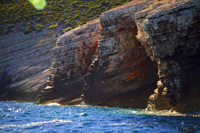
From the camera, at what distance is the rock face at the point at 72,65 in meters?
42.5

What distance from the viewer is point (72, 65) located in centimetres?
4338

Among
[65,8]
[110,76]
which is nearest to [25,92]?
[110,76]

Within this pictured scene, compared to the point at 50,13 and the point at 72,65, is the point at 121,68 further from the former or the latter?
the point at 50,13

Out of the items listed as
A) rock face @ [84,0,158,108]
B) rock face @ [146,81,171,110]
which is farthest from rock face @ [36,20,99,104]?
rock face @ [146,81,171,110]

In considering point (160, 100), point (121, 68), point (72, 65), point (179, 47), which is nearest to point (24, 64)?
point (72, 65)

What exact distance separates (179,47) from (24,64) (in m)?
40.4

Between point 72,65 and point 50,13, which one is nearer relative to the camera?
point 72,65

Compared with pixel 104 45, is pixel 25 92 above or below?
below

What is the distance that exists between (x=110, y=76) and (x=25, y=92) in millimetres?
23596

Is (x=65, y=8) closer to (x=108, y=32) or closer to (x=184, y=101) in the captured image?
(x=108, y=32)

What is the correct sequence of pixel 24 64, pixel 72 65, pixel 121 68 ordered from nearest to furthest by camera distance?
pixel 121 68 < pixel 72 65 < pixel 24 64

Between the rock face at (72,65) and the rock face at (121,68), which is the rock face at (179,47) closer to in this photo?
the rock face at (121,68)

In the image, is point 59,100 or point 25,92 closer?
point 59,100

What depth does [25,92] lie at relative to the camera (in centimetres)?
5228
